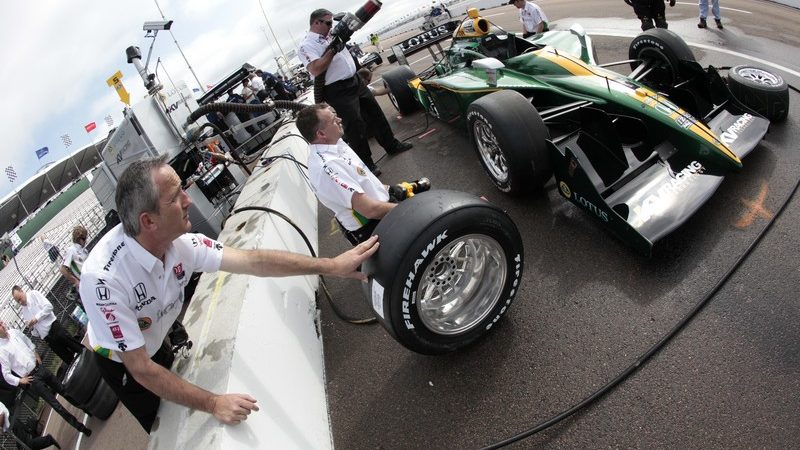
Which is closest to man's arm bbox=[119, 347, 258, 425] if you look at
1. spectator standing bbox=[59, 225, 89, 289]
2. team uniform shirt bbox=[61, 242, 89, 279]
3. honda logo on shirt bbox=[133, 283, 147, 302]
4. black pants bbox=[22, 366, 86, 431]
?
honda logo on shirt bbox=[133, 283, 147, 302]

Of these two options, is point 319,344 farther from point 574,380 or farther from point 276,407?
point 574,380

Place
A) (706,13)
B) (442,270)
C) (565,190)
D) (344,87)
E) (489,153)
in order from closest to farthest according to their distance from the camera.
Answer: (442,270)
(565,190)
(489,153)
(344,87)
(706,13)

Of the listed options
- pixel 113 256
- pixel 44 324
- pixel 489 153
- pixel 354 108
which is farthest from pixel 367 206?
pixel 44 324

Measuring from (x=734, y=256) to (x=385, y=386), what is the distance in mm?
2324

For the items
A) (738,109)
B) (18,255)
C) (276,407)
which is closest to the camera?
(276,407)

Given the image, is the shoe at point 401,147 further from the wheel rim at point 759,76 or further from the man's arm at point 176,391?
the man's arm at point 176,391

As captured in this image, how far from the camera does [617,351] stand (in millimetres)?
2242

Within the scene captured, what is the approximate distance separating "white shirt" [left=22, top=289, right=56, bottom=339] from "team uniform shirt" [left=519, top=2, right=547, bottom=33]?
8.97 metres

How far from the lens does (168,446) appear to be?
162 cm

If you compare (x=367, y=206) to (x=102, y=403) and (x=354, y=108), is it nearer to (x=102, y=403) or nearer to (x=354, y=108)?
Answer: (x=354, y=108)

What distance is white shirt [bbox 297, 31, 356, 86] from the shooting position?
15.8ft

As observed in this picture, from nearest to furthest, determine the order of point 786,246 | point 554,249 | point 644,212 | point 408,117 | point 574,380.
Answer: point 574,380
point 786,246
point 644,212
point 554,249
point 408,117

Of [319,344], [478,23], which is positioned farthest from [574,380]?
[478,23]

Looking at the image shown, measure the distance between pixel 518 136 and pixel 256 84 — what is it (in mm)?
13114
